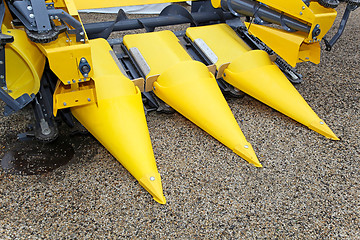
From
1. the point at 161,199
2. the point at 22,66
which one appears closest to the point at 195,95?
the point at 161,199

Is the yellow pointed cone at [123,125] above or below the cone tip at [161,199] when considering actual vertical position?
above

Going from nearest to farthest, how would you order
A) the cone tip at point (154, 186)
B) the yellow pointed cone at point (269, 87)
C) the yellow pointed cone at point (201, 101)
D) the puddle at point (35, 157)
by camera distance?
1. the cone tip at point (154, 186)
2. the puddle at point (35, 157)
3. the yellow pointed cone at point (201, 101)
4. the yellow pointed cone at point (269, 87)

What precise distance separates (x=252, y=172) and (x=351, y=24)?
4200 millimetres

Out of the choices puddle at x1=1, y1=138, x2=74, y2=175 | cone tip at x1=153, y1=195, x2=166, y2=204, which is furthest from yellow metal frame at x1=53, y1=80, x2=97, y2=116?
cone tip at x1=153, y1=195, x2=166, y2=204

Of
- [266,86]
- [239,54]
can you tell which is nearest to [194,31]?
[239,54]

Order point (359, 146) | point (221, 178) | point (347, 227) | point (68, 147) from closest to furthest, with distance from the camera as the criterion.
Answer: point (347, 227)
point (221, 178)
point (68, 147)
point (359, 146)

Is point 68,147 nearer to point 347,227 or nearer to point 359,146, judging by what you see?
point 347,227

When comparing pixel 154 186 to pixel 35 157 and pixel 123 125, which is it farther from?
pixel 35 157

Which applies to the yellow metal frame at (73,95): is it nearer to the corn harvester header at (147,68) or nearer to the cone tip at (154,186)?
the corn harvester header at (147,68)

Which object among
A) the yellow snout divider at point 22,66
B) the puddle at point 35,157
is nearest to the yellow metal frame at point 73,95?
the yellow snout divider at point 22,66

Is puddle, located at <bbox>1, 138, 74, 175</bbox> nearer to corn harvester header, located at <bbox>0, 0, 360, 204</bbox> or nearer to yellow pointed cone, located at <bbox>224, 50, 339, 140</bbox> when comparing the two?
corn harvester header, located at <bbox>0, 0, 360, 204</bbox>

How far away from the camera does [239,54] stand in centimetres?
338

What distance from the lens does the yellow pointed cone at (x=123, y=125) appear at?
240cm

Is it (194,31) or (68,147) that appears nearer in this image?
(68,147)
